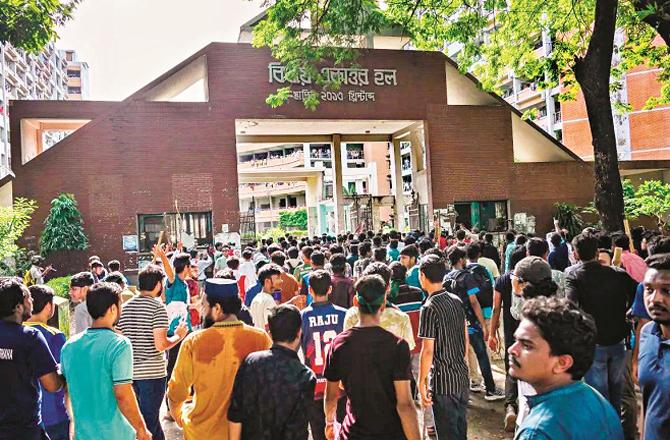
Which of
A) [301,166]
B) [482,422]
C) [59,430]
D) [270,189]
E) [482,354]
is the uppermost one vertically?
[301,166]

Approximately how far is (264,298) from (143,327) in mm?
1567

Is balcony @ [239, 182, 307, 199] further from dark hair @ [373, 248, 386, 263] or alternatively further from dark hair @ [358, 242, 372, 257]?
dark hair @ [373, 248, 386, 263]

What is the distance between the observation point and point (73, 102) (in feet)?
59.9

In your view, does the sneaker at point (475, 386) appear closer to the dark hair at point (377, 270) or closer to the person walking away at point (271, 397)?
the dark hair at point (377, 270)

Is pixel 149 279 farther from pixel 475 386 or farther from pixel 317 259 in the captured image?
pixel 475 386

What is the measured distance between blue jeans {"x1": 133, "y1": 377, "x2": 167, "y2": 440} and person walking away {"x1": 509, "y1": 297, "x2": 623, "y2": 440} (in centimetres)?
331

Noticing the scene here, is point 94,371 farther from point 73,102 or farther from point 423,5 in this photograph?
point 73,102

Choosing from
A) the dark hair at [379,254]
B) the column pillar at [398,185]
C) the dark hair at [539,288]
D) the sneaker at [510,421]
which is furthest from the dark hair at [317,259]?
the column pillar at [398,185]

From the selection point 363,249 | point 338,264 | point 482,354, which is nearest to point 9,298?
point 338,264

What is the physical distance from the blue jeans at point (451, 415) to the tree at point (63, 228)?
15427 mm

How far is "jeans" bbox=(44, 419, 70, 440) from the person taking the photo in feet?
12.4

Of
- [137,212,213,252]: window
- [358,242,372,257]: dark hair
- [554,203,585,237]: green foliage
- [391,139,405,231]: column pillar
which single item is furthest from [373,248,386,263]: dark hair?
[391,139,405,231]: column pillar

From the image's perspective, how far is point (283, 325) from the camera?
2.92m

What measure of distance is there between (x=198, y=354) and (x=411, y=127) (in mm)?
20173
